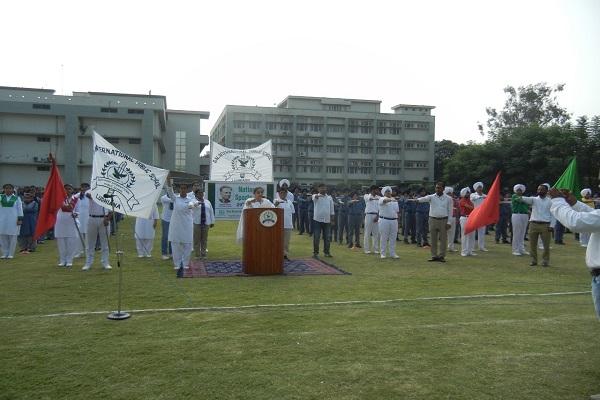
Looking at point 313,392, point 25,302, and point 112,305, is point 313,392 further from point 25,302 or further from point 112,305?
point 25,302

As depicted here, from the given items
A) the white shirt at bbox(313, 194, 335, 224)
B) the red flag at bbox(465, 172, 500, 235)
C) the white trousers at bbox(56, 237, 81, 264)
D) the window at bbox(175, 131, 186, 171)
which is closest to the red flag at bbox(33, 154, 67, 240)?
the white trousers at bbox(56, 237, 81, 264)

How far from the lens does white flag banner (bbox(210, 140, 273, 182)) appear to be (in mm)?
16859

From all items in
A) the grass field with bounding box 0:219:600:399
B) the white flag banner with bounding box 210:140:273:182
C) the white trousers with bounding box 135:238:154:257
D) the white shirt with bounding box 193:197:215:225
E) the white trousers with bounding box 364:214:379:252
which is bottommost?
the grass field with bounding box 0:219:600:399

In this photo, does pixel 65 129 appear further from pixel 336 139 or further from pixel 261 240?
pixel 261 240

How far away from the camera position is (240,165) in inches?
673

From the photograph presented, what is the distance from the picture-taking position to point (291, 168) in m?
79.8


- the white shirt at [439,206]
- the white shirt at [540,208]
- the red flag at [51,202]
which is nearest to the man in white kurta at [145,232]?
the red flag at [51,202]

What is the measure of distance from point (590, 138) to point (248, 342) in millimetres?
39395

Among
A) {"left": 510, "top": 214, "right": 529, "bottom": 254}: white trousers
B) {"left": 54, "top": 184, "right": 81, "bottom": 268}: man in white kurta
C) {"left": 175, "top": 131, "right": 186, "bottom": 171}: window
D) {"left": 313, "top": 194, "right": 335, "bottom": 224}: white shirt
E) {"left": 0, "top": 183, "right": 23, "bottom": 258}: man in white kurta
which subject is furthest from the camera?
{"left": 175, "top": 131, "right": 186, "bottom": 171}: window

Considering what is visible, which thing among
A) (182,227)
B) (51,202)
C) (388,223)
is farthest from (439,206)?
(51,202)

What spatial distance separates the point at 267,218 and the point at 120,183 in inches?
124

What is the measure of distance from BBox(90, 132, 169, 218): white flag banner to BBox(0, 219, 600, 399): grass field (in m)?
1.50

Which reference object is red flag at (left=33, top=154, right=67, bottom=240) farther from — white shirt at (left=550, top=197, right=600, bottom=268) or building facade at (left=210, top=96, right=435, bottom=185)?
building facade at (left=210, top=96, right=435, bottom=185)

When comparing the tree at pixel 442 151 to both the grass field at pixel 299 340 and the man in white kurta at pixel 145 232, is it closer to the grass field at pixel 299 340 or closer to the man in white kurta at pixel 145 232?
the man in white kurta at pixel 145 232
